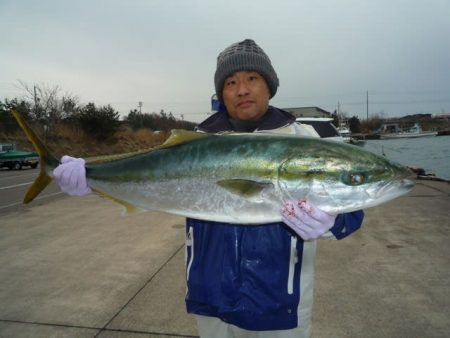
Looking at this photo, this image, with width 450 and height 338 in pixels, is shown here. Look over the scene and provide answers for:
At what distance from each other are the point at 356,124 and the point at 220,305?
95210 millimetres

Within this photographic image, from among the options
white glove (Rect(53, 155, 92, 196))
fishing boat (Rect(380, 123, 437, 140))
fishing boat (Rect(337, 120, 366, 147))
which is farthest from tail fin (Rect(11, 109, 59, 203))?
fishing boat (Rect(380, 123, 437, 140))

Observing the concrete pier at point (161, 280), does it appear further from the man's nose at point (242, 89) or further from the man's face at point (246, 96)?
the man's nose at point (242, 89)

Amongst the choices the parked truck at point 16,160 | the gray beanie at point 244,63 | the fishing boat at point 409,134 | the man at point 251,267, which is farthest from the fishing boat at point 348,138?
the fishing boat at point 409,134

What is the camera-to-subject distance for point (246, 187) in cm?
178

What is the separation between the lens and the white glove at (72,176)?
90.7 inches

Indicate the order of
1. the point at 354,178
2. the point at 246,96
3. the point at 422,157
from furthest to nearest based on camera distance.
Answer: the point at 422,157 < the point at 246,96 < the point at 354,178

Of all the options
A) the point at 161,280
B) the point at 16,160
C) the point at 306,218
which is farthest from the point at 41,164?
the point at 16,160

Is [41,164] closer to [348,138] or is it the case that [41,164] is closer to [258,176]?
[258,176]

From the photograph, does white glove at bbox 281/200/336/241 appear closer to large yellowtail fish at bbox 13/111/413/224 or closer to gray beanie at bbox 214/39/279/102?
large yellowtail fish at bbox 13/111/413/224

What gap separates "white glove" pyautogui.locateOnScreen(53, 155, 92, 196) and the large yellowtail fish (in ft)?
1.46

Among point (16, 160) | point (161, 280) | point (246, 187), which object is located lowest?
point (161, 280)

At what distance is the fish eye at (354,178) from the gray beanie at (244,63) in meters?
0.97

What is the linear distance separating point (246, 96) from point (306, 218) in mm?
898

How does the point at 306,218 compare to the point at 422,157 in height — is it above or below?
above
